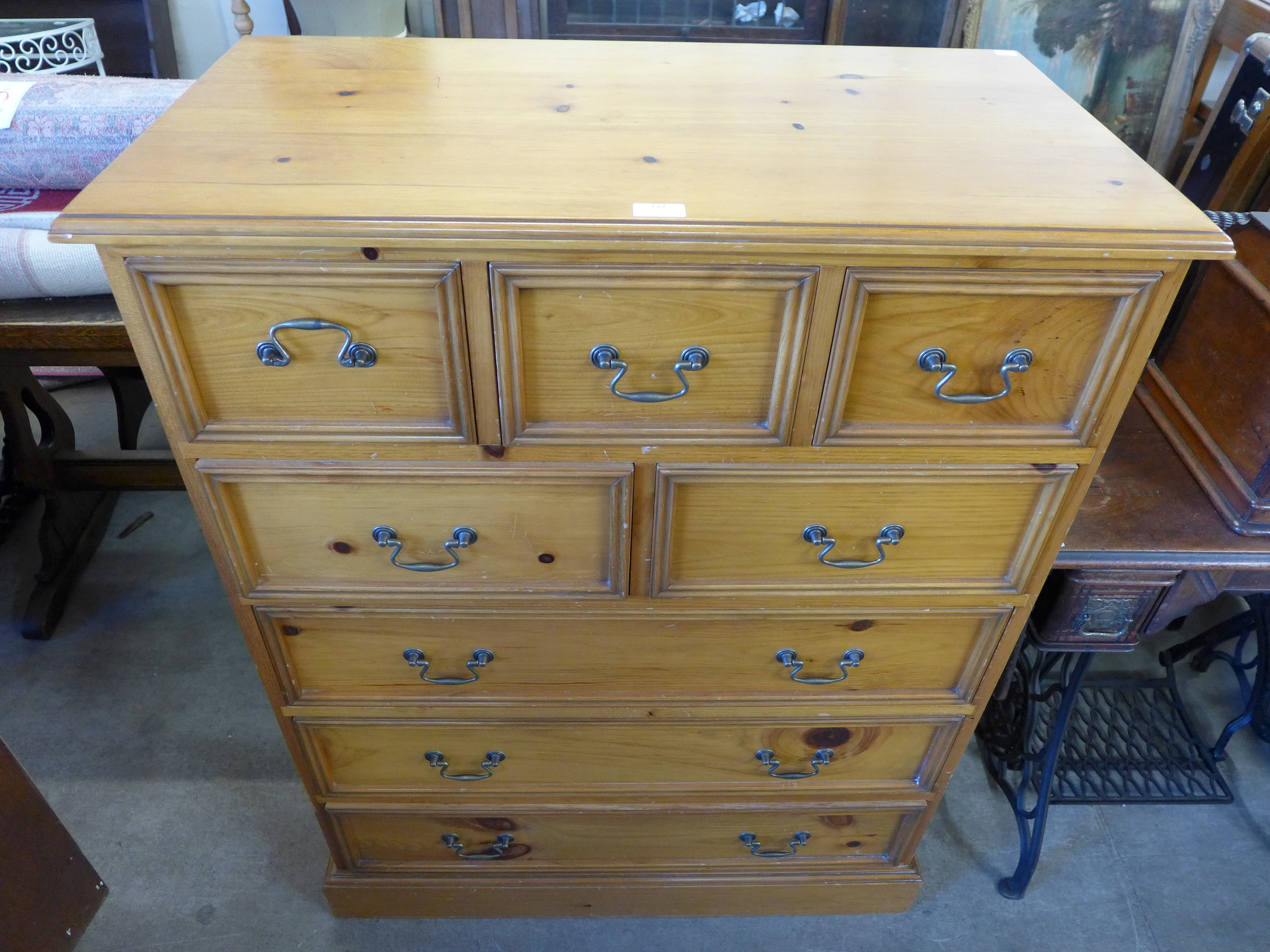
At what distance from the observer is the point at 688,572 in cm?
112

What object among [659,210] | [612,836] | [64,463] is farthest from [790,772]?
[64,463]

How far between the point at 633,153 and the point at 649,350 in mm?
229

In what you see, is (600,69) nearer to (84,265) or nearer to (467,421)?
(467,421)

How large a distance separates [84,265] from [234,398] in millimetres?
964

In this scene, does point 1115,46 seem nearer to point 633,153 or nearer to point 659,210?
point 633,153

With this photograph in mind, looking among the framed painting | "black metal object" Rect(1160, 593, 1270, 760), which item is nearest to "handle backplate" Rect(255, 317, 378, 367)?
"black metal object" Rect(1160, 593, 1270, 760)

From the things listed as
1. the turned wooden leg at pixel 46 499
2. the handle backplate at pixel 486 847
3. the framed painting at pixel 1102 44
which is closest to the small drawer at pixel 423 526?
the handle backplate at pixel 486 847

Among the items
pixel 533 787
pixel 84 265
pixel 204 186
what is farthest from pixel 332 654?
pixel 84 265

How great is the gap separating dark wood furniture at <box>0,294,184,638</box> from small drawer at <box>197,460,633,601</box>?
0.86m

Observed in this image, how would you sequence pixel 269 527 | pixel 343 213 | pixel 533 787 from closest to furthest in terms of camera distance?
pixel 343 213
pixel 269 527
pixel 533 787

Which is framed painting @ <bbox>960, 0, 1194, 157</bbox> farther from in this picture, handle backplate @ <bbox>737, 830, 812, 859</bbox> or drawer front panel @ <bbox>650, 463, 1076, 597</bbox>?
handle backplate @ <bbox>737, 830, 812, 859</bbox>

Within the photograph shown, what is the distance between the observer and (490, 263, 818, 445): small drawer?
0.86 metres

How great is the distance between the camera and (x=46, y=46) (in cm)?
244

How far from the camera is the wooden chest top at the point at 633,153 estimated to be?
822 millimetres
